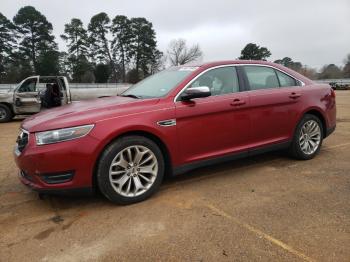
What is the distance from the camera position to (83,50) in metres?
56.9

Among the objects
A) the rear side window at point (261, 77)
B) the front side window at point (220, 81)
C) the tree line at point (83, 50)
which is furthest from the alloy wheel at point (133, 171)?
the tree line at point (83, 50)

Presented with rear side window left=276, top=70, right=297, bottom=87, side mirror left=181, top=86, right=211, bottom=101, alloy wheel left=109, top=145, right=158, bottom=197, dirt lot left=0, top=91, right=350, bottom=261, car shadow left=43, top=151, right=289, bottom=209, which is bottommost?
dirt lot left=0, top=91, right=350, bottom=261

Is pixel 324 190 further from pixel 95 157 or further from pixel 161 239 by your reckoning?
pixel 95 157

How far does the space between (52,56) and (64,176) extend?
49460mm

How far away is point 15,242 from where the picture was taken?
11.0 ft

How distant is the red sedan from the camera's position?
3805 millimetres

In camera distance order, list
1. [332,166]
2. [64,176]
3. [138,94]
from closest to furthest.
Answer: [64,176], [138,94], [332,166]

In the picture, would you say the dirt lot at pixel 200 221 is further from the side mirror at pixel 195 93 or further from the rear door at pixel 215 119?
the side mirror at pixel 195 93

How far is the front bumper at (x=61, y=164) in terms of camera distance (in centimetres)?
372

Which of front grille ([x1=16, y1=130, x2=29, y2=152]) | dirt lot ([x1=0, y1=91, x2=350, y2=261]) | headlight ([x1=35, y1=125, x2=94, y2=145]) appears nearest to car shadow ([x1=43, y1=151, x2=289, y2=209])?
dirt lot ([x1=0, y1=91, x2=350, y2=261])

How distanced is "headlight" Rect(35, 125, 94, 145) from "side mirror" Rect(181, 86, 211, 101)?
1.28 metres

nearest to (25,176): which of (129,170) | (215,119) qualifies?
(129,170)

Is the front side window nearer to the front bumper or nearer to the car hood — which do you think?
the car hood

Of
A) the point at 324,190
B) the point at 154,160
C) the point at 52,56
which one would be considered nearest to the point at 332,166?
the point at 324,190
